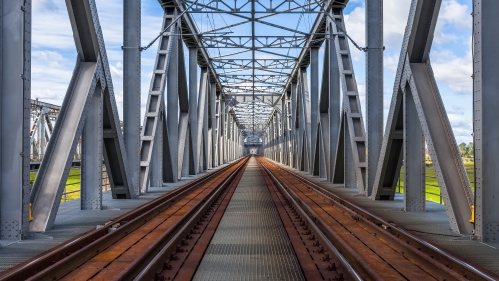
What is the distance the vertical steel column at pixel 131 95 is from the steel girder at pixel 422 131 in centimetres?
804

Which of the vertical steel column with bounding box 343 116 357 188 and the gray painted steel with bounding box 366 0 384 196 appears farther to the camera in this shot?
the vertical steel column with bounding box 343 116 357 188

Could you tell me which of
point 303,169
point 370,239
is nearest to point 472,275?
point 370,239

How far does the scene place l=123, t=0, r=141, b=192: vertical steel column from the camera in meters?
16.5

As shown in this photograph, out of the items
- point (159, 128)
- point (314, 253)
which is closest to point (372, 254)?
point (314, 253)

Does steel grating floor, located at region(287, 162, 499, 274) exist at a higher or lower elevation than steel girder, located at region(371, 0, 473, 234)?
lower

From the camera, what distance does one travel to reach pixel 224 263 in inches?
266

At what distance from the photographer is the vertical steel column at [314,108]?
2944 centimetres

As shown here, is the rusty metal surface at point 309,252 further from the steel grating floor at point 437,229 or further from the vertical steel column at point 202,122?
the vertical steel column at point 202,122

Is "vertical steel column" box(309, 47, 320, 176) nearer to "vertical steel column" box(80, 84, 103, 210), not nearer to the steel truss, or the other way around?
the steel truss

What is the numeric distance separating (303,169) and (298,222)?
2669cm

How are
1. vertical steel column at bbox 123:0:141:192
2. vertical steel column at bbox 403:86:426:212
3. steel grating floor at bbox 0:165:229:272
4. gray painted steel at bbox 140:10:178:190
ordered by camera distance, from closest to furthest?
steel grating floor at bbox 0:165:229:272 → vertical steel column at bbox 403:86:426:212 → vertical steel column at bbox 123:0:141:192 → gray painted steel at bbox 140:10:178:190

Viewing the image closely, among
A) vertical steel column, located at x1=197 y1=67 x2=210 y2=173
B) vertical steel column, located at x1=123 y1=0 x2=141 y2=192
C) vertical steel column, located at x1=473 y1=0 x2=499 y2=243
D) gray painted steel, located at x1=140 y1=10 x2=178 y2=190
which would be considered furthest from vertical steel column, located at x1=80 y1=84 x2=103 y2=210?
vertical steel column, located at x1=197 y1=67 x2=210 y2=173

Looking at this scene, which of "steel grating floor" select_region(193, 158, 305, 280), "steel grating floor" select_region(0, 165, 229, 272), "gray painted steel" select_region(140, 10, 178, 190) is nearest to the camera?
"steel grating floor" select_region(193, 158, 305, 280)

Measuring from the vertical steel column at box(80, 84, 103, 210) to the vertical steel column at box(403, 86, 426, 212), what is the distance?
7.85m
